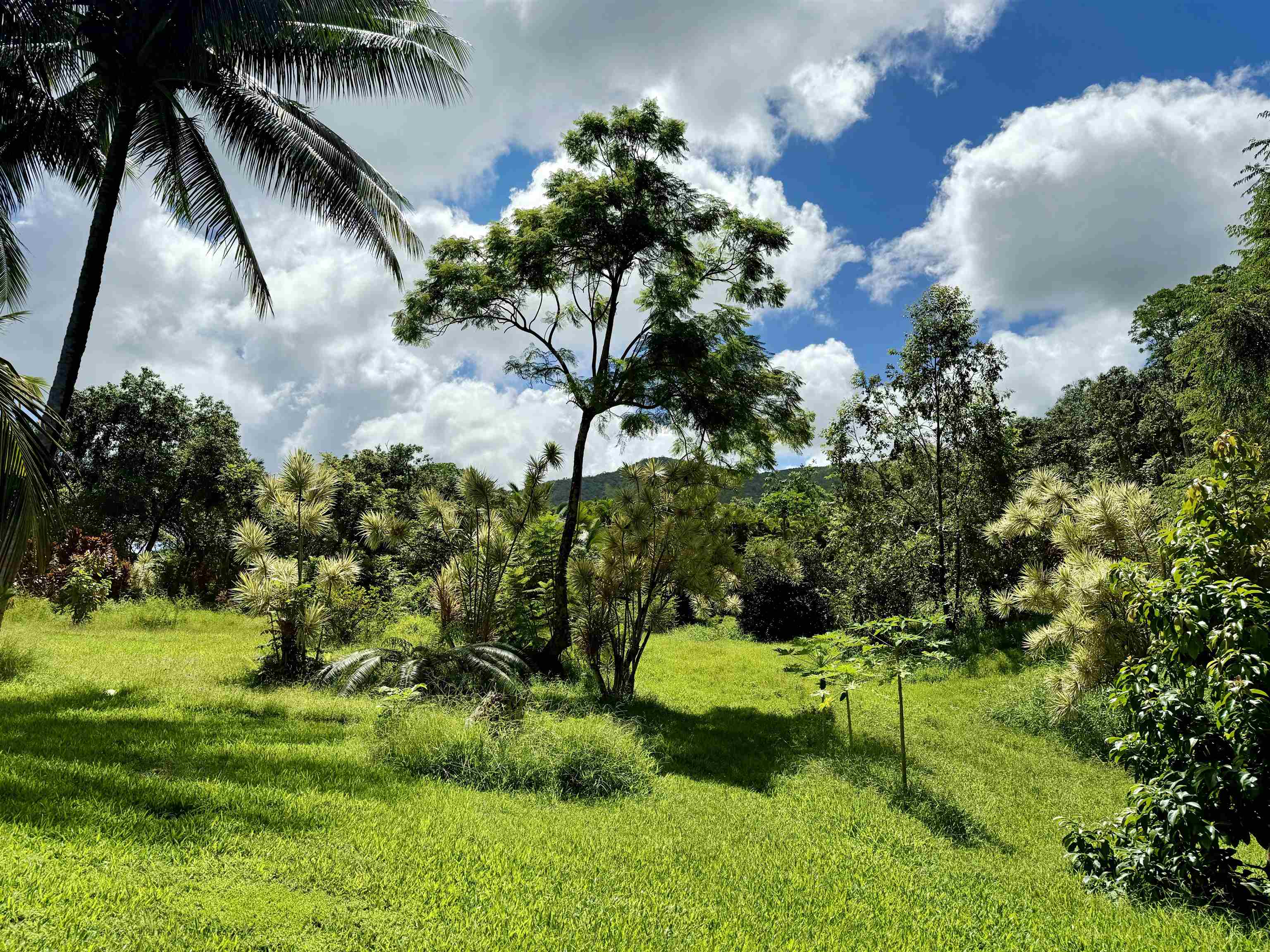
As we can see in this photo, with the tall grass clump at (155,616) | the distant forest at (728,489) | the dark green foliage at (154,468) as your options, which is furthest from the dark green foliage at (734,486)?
the dark green foliage at (154,468)

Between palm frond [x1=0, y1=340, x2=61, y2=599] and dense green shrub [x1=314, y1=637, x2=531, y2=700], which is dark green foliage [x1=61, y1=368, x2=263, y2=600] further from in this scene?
palm frond [x1=0, y1=340, x2=61, y2=599]

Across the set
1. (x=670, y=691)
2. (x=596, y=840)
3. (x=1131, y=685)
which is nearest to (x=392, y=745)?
(x=596, y=840)

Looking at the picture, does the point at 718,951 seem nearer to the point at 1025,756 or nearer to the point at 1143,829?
the point at 1143,829

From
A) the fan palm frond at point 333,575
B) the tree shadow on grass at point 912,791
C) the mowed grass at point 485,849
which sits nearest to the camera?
the mowed grass at point 485,849

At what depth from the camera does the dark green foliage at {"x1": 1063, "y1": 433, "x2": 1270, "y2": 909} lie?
12.8 feet

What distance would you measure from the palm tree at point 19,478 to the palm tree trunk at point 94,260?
6.87 ft

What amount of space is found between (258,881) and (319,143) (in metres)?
10.1

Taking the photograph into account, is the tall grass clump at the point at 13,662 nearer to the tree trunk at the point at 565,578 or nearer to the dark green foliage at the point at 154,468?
the tree trunk at the point at 565,578

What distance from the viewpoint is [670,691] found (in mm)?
13062

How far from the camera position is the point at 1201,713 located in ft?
14.0

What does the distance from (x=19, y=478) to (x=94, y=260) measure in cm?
364

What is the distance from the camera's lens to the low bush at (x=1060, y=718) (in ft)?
31.0

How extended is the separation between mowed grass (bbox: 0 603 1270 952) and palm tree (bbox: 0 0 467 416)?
15.4 ft

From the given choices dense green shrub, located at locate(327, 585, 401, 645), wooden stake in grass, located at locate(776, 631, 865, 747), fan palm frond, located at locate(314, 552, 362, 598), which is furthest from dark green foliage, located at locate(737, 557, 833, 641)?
fan palm frond, located at locate(314, 552, 362, 598)
